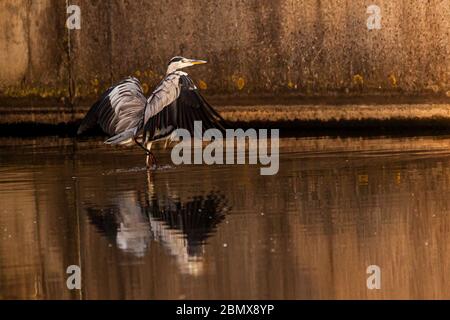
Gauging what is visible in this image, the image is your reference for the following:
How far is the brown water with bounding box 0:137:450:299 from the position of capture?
771cm

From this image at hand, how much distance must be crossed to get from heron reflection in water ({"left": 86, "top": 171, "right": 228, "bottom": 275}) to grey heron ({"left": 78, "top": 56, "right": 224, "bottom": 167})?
1.28 m

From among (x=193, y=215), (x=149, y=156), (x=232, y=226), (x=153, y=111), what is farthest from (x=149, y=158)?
(x=232, y=226)

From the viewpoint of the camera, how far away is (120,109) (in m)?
14.0

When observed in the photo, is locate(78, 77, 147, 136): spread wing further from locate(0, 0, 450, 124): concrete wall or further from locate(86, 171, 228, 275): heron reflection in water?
locate(0, 0, 450, 124): concrete wall

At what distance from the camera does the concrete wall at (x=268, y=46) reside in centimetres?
1659

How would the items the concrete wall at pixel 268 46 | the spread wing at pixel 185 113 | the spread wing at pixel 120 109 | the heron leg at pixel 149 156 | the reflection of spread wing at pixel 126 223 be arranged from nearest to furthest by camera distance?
1. the reflection of spread wing at pixel 126 223
2. the spread wing at pixel 185 113
3. the heron leg at pixel 149 156
4. the spread wing at pixel 120 109
5. the concrete wall at pixel 268 46

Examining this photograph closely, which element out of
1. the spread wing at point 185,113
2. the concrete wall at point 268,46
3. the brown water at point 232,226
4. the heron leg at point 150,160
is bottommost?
the brown water at point 232,226

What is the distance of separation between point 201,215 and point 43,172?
3587 mm

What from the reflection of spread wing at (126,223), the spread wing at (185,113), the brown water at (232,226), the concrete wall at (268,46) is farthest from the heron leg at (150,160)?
the concrete wall at (268,46)

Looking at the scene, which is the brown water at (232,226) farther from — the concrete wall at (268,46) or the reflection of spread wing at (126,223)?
the concrete wall at (268,46)

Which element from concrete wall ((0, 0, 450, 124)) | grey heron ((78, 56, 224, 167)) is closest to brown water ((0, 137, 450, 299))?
grey heron ((78, 56, 224, 167))

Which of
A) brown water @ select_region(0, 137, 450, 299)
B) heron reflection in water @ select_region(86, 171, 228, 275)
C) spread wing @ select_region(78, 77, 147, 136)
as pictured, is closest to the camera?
brown water @ select_region(0, 137, 450, 299)

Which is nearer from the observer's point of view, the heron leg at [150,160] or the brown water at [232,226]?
the brown water at [232,226]

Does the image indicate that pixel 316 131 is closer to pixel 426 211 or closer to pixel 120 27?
pixel 120 27
